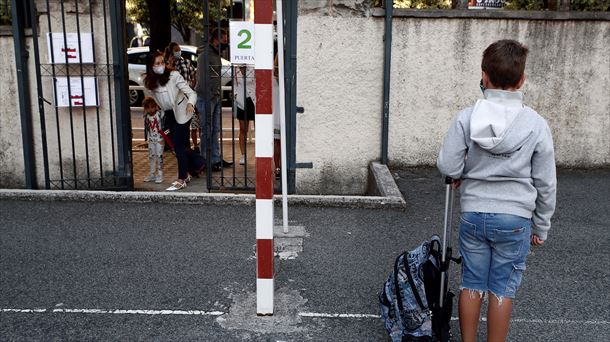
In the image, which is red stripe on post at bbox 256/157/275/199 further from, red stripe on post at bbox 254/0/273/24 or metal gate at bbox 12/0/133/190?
metal gate at bbox 12/0/133/190

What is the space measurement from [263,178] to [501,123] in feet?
4.84

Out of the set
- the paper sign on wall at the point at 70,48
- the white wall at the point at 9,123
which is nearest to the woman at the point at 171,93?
the paper sign on wall at the point at 70,48

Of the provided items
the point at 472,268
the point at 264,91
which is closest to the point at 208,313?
the point at 264,91

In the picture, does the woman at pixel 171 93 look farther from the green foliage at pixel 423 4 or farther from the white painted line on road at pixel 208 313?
the white painted line on road at pixel 208 313

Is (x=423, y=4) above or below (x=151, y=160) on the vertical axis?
above

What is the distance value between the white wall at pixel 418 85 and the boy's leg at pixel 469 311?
4.21 m

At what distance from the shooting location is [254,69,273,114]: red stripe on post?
3.59m

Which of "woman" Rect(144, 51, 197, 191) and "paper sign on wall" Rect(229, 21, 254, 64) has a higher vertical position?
"paper sign on wall" Rect(229, 21, 254, 64)

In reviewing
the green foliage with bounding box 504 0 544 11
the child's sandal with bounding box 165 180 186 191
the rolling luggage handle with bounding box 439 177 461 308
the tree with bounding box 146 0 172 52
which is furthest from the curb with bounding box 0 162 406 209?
the tree with bounding box 146 0 172 52

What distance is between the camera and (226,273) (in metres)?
4.64

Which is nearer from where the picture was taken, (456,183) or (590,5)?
(456,183)

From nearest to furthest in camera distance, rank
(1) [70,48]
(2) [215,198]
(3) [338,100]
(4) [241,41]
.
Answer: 1. (2) [215,198]
2. (4) [241,41]
3. (1) [70,48]
4. (3) [338,100]

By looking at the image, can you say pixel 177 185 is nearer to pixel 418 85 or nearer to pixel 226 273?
pixel 226 273

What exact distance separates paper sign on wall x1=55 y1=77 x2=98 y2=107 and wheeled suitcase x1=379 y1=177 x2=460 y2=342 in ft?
16.1
